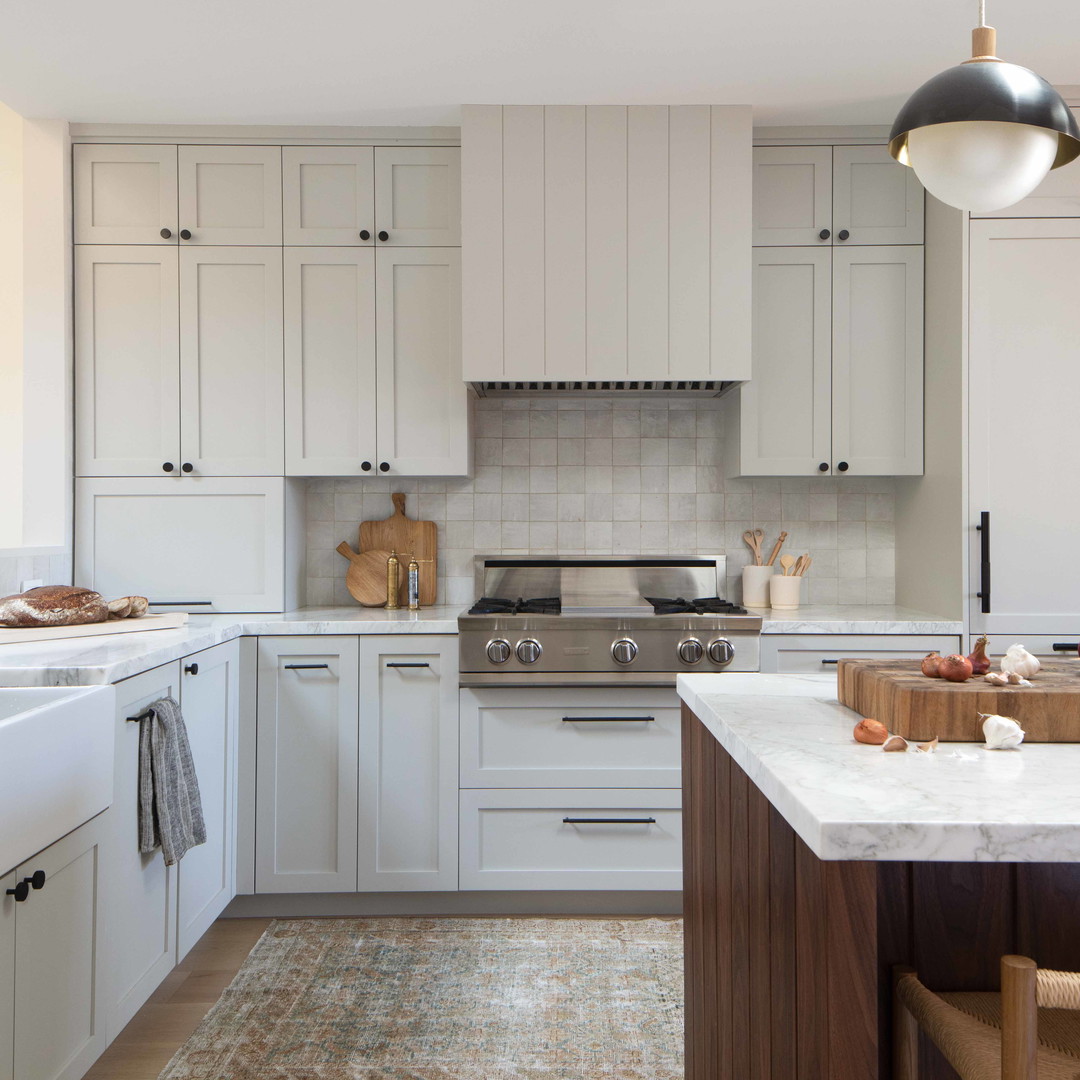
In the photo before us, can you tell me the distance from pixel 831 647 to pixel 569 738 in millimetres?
868

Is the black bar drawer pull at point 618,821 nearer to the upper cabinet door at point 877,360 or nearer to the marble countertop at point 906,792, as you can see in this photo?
the upper cabinet door at point 877,360

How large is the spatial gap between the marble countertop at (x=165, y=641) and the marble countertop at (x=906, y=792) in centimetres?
140

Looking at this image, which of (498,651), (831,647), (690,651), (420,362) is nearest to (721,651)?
(690,651)

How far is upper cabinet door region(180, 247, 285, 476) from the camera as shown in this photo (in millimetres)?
3100

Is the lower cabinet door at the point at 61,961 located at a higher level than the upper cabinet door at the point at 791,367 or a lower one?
lower

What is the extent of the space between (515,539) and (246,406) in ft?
3.53

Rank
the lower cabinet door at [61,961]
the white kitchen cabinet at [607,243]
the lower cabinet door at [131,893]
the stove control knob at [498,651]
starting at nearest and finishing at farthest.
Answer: the lower cabinet door at [61,961]
the lower cabinet door at [131,893]
the stove control knob at [498,651]
the white kitchen cabinet at [607,243]

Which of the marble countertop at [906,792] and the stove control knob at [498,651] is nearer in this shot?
the marble countertop at [906,792]

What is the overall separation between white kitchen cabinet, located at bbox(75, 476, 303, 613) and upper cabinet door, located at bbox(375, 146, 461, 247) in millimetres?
964

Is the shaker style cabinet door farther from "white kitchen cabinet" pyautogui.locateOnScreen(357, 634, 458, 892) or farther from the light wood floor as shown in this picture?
the light wood floor

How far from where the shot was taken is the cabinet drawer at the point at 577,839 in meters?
2.82

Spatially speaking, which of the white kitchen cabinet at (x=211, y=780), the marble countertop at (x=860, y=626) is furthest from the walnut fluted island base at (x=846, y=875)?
the white kitchen cabinet at (x=211, y=780)

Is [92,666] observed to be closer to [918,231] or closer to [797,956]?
[797,956]

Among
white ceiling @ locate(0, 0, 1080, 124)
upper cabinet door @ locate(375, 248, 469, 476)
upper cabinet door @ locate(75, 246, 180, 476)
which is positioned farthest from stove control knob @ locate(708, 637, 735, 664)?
upper cabinet door @ locate(75, 246, 180, 476)
